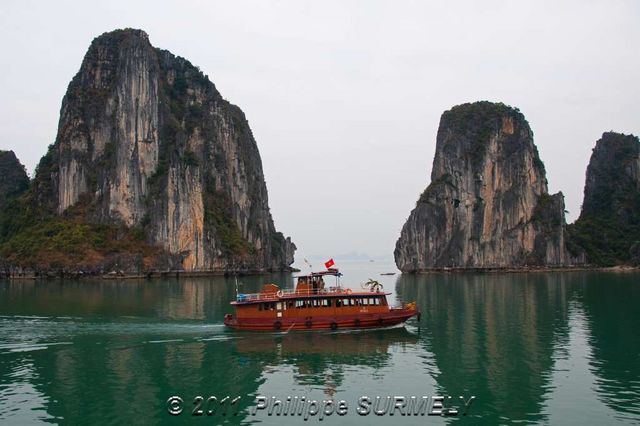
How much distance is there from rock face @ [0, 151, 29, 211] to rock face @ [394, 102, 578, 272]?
9786cm

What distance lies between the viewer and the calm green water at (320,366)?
23547mm

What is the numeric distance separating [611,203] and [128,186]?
130 metres

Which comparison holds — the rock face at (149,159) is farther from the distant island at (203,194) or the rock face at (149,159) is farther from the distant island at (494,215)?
the distant island at (494,215)

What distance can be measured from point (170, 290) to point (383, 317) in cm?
4585

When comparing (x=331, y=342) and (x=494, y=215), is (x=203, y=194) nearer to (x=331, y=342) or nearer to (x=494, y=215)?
(x=494, y=215)

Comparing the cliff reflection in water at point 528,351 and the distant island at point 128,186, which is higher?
the distant island at point 128,186

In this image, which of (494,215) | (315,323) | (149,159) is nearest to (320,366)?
(315,323)

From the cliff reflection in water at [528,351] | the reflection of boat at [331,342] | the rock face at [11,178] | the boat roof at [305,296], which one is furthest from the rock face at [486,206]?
the reflection of boat at [331,342]

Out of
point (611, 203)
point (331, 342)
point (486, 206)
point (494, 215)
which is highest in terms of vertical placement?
point (611, 203)

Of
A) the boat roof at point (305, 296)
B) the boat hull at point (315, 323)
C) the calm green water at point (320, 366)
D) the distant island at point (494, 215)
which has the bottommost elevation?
the calm green water at point (320, 366)

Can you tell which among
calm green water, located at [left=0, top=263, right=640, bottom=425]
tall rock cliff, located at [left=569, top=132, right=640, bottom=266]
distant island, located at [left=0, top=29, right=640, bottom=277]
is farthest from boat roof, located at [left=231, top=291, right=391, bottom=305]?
tall rock cliff, located at [left=569, top=132, right=640, bottom=266]

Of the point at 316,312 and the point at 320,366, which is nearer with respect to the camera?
the point at 320,366

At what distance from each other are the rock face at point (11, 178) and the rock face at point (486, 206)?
321 feet

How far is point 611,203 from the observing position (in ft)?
559
